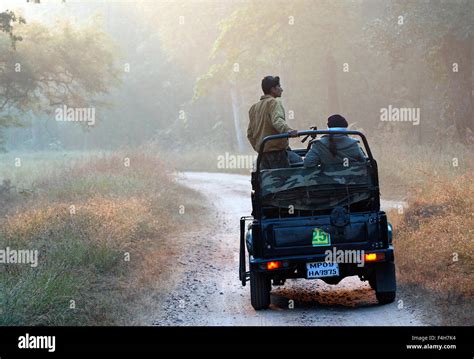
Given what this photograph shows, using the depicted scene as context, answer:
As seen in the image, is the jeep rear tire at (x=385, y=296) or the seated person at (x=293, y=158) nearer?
the jeep rear tire at (x=385, y=296)

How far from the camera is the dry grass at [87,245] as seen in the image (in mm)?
8195

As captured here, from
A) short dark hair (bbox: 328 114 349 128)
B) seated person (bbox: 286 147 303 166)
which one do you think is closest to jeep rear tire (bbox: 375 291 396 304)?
seated person (bbox: 286 147 303 166)

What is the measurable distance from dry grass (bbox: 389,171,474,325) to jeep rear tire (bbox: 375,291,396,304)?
358 millimetres

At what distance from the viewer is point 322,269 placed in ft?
26.9

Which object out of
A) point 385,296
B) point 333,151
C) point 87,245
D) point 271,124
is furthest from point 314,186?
point 87,245

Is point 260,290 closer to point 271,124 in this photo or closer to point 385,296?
point 385,296

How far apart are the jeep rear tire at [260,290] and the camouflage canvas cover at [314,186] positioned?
2.84 ft

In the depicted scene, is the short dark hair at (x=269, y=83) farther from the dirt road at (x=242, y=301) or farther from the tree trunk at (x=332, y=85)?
the tree trunk at (x=332, y=85)

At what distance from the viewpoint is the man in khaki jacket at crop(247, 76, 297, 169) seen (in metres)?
9.05

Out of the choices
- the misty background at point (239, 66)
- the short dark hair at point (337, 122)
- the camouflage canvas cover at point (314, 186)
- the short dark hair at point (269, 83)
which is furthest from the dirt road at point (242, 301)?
the misty background at point (239, 66)

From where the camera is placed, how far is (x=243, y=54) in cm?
3772

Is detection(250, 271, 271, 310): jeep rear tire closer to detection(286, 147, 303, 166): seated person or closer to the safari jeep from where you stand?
the safari jeep

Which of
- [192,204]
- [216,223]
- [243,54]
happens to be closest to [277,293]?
[216,223]

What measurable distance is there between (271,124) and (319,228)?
170 centimetres
